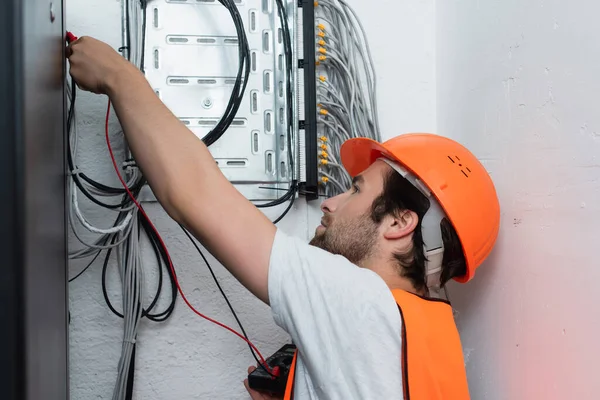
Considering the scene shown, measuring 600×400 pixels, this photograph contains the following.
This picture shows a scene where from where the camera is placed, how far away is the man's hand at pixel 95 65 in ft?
3.09

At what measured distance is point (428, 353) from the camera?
0.84 meters

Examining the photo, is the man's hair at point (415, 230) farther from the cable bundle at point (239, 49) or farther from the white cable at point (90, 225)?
the white cable at point (90, 225)

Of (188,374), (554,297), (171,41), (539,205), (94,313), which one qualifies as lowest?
(188,374)

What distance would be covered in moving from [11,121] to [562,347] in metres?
0.90

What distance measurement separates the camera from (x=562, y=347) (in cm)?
88

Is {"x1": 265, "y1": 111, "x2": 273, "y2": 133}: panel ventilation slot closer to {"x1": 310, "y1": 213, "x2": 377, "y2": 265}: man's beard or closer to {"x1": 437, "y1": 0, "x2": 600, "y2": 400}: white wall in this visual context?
{"x1": 310, "y1": 213, "x2": 377, "y2": 265}: man's beard

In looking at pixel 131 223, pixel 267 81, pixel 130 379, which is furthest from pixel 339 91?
pixel 130 379

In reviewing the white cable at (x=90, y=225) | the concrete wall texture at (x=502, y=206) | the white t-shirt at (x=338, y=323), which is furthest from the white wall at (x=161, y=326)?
the white t-shirt at (x=338, y=323)

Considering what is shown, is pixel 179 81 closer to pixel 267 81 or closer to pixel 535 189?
pixel 267 81

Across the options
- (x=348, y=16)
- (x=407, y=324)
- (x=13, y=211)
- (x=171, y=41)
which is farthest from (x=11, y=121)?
(x=348, y=16)

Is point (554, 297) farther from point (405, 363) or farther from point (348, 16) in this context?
point (348, 16)

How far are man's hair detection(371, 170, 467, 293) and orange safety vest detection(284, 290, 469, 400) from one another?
0.30ft

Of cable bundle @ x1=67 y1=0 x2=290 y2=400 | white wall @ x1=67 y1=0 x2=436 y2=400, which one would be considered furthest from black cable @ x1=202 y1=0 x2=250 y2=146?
white wall @ x1=67 y1=0 x2=436 y2=400

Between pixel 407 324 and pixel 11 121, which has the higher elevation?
pixel 11 121
